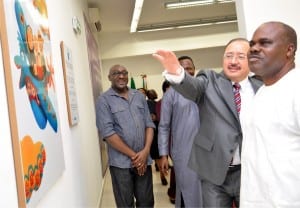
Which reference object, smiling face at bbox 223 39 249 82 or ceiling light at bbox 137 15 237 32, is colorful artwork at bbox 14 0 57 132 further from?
ceiling light at bbox 137 15 237 32

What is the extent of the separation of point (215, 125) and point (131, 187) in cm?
118

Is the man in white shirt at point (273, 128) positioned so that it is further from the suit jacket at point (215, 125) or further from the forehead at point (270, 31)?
the suit jacket at point (215, 125)

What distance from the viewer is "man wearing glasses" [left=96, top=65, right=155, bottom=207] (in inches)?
102

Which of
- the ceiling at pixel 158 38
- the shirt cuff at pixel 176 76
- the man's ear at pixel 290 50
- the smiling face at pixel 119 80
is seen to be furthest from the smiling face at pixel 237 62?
the ceiling at pixel 158 38

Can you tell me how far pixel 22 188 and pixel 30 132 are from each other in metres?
0.25

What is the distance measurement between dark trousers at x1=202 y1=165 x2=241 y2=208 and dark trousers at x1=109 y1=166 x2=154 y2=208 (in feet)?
3.08

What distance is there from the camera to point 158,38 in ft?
24.1

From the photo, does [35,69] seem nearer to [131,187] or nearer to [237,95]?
[237,95]

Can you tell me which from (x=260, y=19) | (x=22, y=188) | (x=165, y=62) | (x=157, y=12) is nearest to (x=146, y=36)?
(x=157, y=12)

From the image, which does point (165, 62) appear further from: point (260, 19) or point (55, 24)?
point (260, 19)

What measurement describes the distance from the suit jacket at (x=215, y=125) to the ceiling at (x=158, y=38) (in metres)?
4.05

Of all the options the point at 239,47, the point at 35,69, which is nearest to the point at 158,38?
the point at 239,47

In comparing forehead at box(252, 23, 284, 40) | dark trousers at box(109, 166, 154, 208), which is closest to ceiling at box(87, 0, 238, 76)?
dark trousers at box(109, 166, 154, 208)

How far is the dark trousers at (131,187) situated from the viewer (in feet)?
8.55
